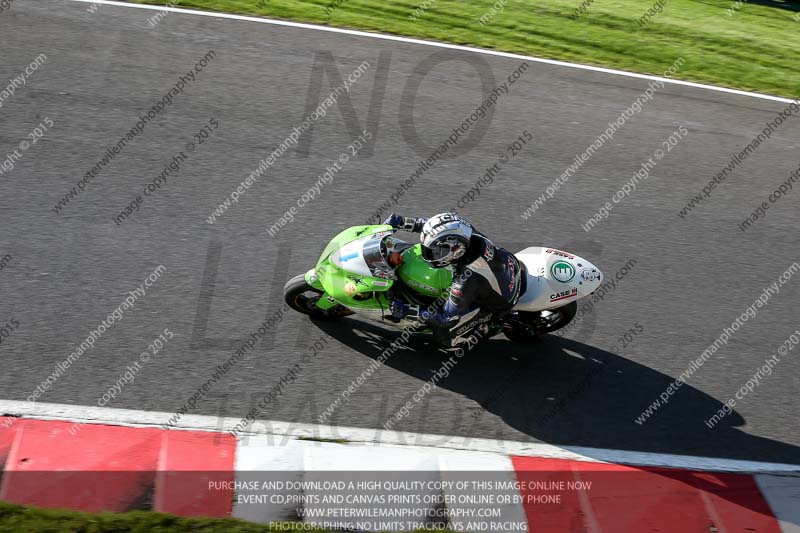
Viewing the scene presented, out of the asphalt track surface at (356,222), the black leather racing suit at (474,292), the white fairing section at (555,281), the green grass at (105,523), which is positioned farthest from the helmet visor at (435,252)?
the green grass at (105,523)

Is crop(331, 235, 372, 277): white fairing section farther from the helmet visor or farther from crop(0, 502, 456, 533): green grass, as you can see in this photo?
crop(0, 502, 456, 533): green grass

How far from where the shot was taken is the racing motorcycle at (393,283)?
7645 millimetres

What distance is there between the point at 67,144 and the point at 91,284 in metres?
2.48

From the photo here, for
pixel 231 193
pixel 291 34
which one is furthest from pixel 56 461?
pixel 291 34

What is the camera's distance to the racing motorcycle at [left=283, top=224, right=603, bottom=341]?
7.64m

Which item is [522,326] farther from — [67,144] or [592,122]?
[67,144]

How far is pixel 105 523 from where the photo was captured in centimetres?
570

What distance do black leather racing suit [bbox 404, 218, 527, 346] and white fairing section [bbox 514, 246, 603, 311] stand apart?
24cm

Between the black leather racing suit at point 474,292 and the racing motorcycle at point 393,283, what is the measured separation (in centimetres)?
26

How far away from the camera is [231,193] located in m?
9.61

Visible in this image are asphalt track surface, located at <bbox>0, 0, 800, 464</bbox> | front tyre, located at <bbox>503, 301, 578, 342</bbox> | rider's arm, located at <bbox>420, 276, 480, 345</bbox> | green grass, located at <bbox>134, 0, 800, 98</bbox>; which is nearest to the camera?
rider's arm, located at <bbox>420, 276, 480, 345</bbox>

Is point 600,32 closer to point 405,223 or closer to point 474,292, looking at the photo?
point 405,223

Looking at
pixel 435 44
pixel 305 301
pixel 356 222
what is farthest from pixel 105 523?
pixel 435 44

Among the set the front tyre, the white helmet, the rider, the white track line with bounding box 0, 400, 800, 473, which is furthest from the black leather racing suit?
the white track line with bounding box 0, 400, 800, 473
